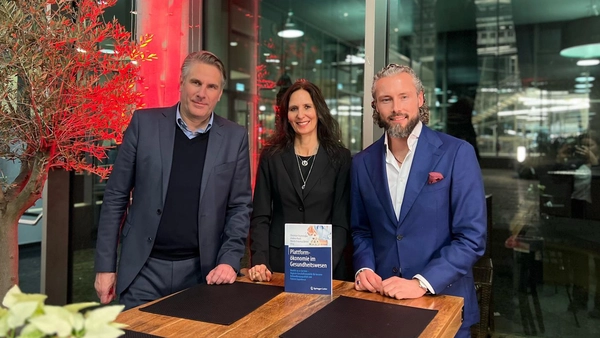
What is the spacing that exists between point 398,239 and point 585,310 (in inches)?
118

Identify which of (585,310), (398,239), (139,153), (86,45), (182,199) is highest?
(86,45)

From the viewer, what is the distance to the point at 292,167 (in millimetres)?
2496

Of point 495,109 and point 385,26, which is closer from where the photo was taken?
point 385,26

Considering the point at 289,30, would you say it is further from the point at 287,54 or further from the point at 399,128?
the point at 399,128

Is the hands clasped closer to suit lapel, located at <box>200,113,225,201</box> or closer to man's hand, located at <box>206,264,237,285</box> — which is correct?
man's hand, located at <box>206,264,237,285</box>

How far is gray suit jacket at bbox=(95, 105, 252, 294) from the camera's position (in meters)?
2.15

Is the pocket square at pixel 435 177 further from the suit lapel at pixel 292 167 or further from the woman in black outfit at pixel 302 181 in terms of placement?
the suit lapel at pixel 292 167

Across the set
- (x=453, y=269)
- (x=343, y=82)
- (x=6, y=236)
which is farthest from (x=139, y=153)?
(x=343, y=82)

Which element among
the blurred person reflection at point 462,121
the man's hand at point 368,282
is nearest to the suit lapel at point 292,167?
the man's hand at point 368,282

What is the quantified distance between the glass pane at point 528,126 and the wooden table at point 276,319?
252 cm

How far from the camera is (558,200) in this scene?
180 inches

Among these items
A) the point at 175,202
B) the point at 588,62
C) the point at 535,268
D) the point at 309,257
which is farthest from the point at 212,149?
the point at 588,62

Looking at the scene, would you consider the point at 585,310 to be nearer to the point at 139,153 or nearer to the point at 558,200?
the point at 558,200

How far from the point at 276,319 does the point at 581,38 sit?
14.6ft
